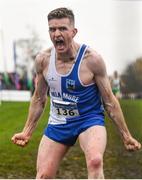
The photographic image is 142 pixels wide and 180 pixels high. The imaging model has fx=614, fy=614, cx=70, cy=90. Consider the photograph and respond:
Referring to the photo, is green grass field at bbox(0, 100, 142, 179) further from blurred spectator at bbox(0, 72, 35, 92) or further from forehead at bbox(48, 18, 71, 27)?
blurred spectator at bbox(0, 72, 35, 92)

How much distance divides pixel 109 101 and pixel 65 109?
0.31 metres

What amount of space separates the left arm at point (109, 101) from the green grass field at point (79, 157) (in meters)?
1.81

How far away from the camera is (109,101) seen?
426 cm

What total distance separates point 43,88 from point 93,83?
1.45 feet

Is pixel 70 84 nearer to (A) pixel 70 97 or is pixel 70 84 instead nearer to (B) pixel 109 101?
(A) pixel 70 97

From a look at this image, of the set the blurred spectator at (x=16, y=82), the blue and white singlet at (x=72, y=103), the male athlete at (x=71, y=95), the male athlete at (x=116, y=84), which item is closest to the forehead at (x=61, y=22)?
the male athlete at (x=71, y=95)

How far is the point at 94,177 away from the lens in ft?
12.8

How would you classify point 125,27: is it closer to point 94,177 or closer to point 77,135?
point 77,135

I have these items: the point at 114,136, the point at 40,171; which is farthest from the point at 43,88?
the point at 114,136

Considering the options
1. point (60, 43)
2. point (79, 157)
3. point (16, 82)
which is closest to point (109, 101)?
point (60, 43)

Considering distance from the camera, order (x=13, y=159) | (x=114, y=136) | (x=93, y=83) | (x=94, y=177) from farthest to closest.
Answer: (x=13, y=159), (x=114, y=136), (x=93, y=83), (x=94, y=177)

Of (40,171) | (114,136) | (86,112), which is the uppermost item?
(86,112)

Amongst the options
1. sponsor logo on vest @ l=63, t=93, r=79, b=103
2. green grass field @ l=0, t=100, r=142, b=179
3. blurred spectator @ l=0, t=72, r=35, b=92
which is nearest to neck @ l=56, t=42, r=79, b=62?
sponsor logo on vest @ l=63, t=93, r=79, b=103

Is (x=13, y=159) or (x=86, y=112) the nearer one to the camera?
(x=86, y=112)
